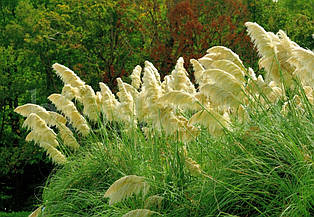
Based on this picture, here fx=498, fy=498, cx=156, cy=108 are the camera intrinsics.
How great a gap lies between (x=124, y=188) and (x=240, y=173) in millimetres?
1022

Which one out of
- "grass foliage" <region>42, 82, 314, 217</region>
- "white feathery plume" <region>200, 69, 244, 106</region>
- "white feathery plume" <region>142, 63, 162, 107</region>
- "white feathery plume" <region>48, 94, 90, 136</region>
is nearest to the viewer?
"grass foliage" <region>42, 82, 314, 217</region>

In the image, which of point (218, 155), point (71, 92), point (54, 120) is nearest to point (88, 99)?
point (71, 92)

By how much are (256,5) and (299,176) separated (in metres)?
13.9

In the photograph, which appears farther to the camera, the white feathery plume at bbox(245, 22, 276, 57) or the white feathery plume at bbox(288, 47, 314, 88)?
the white feathery plume at bbox(245, 22, 276, 57)

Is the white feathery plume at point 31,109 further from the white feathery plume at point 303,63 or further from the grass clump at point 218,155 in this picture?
the white feathery plume at point 303,63

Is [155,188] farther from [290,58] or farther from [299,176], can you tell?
[290,58]

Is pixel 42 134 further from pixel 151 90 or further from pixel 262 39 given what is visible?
pixel 262 39

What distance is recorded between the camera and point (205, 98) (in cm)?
479

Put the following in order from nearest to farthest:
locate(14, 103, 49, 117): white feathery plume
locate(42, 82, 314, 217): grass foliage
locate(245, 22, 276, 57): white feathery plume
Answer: locate(42, 82, 314, 217): grass foliage, locate(245, 22, 276, 57): white feathery plume, locate(14, 103, 49, 117): white feathery plume

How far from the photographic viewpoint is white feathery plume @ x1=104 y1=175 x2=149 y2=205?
11.3ft

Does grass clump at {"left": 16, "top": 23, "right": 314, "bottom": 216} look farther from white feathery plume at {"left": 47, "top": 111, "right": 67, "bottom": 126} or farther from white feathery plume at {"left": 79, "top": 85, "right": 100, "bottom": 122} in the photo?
white feathery plume at {"left": 47, "top": 111, "right": 67, "bottom": 126}

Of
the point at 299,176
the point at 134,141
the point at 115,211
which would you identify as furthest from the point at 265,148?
the point at 134,141

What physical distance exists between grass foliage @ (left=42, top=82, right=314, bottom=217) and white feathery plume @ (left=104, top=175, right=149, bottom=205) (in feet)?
0.74

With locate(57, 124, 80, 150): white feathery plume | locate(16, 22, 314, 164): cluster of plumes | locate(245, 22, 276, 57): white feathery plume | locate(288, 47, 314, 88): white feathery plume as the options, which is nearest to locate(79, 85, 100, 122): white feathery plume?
locate(16, 22, 314, 164): cluster of plumes
